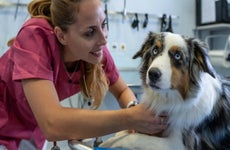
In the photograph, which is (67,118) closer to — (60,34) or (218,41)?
(60,34)

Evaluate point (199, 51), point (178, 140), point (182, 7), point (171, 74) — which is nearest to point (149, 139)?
point (178, 140)

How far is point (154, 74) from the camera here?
1.07 meters

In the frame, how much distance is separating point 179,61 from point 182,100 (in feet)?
0.49

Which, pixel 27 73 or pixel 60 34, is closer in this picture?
pixel 27 73

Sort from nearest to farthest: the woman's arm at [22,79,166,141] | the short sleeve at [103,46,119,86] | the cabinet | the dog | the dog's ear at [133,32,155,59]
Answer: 1. the woman's arm at [22,79,166,141]
2. the dog
3. the dog's ear at [133,32,155,59]
4. the short sleeve at [103,46,119,86]
5. the cabinet

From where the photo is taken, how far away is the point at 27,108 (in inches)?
A: 50.3

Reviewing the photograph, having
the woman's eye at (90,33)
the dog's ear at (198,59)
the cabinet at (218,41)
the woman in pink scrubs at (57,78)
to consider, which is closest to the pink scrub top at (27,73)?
the woman in pink scrubs at (57,78)

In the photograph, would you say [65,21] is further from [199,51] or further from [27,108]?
[199,51]

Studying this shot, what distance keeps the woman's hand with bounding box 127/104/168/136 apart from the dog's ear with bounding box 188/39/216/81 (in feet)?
0.73

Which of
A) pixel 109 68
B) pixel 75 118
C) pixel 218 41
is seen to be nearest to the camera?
pixel 75 118

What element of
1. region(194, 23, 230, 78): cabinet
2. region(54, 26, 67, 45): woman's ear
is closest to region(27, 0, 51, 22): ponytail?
region(54, 26, 67, 45): woman's ear

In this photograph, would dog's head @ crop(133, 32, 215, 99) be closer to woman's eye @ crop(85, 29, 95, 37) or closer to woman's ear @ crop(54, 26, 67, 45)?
woman's eye @ crop(85, 29, 95, 37)

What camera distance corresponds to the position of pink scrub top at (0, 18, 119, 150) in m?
1.09

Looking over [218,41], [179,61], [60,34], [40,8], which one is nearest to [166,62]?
[179,61]
